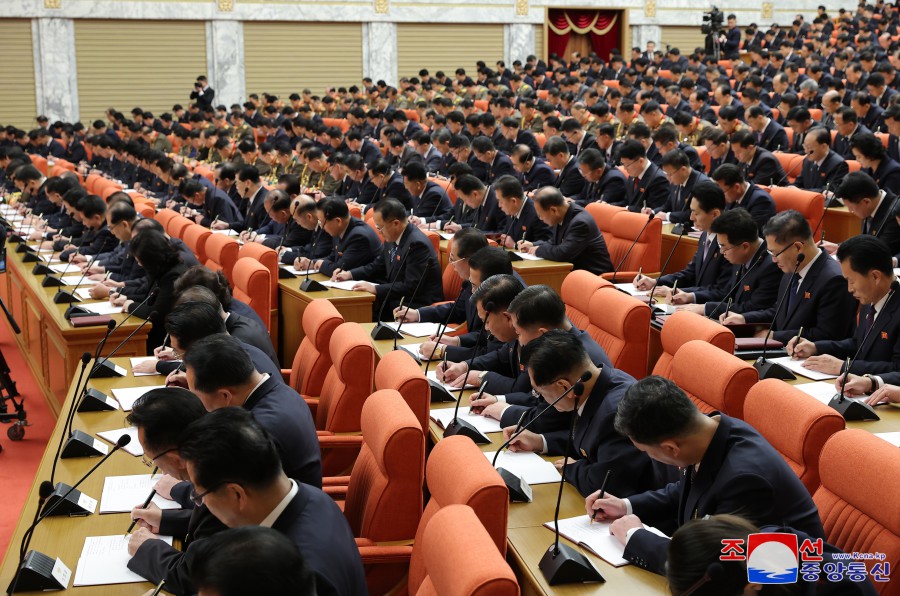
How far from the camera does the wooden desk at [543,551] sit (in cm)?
208

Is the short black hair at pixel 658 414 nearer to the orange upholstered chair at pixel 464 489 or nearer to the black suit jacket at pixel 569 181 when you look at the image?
the orange upholstered chair at pixel 464 489

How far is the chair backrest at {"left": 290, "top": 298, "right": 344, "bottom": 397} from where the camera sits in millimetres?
3625

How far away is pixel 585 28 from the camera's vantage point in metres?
19.0

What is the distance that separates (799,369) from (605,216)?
8.19ft

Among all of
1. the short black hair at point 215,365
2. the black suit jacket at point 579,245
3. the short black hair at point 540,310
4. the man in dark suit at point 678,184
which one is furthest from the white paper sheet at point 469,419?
the man in dark suit at point 678,184

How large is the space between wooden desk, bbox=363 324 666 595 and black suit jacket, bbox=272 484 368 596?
383 millimetres

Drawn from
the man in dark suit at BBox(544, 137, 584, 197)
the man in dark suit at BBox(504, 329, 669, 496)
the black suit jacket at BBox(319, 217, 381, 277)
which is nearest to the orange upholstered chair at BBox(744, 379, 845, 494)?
the man in dark suit at BBox(504, 329, 669, 496)

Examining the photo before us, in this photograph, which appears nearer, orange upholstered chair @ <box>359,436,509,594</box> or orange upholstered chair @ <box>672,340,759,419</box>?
orange upholstered chair @ <box>359,436,509,594</box>

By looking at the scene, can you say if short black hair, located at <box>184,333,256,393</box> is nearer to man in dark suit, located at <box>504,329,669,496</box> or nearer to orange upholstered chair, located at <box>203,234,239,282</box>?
man in dark suit, located at <box>504,329,669,496</box>

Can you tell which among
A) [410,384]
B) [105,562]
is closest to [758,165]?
[410,384]

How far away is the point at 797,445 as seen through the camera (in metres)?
2.41

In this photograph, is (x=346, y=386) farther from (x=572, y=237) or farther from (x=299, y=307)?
(x=572, y=237)

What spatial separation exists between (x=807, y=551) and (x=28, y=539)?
5.73ft

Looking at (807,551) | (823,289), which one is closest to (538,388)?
(807,551)
